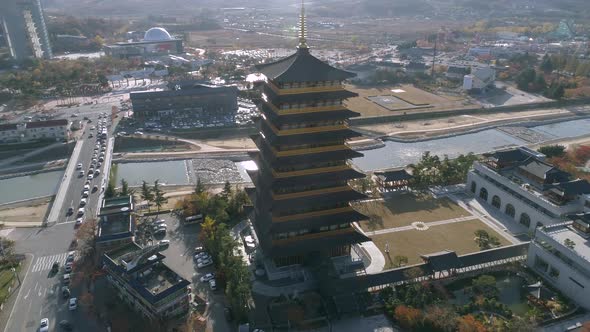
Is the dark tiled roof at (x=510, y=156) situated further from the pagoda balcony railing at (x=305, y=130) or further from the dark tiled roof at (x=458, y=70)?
the dark tiled roof at (x=458, y=70)

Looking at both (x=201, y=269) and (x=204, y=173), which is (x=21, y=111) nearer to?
(x=204, y=173)

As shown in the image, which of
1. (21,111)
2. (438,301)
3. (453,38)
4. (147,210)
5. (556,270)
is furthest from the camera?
(453,38)

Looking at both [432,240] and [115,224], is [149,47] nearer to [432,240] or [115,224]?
[115,224]

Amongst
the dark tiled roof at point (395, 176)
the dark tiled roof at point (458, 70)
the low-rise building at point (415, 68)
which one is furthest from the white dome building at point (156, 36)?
the dark tiled roof at point (395, 176)

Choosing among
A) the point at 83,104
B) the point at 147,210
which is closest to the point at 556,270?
the point at 147,210

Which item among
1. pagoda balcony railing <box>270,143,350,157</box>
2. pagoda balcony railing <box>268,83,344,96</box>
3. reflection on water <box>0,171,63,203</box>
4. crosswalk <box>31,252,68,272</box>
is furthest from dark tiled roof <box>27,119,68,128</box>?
pagoda balcony railing <box>268,83,344,96</box>

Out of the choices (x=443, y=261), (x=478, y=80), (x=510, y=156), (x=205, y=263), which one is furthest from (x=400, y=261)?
(x=478, y=80)

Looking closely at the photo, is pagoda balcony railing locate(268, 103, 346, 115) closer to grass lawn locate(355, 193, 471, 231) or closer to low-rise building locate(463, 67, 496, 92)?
Result: grass lawn locate(355, 193, 471, 231)
